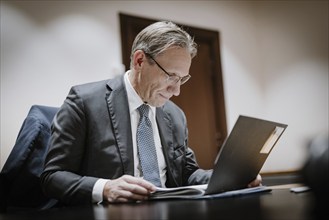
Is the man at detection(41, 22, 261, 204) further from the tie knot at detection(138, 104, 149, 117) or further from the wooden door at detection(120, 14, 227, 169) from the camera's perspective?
the wooden door at detection(120, 14, 227, 169)

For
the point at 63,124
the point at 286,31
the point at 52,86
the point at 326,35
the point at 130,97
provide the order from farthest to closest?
the point at 286,31 < the point at 326,35 < the point at 52,86 < the point at 130,97 < the point at 63,124

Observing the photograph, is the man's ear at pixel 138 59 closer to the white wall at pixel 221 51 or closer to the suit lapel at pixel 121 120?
the suit lapel at pixel 121 120

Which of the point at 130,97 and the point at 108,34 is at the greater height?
the point at 108,34

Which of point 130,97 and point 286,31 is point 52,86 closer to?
point 130,97

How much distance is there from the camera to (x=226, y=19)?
15.4 ft

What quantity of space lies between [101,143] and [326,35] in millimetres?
3784

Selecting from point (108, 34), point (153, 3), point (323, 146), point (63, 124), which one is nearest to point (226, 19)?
point (153, 3)

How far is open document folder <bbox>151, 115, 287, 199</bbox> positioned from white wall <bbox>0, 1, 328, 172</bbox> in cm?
226

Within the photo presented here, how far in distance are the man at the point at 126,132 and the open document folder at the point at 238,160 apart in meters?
0.10

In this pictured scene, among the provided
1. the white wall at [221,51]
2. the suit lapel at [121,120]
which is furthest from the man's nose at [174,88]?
the white wall at [221,51]

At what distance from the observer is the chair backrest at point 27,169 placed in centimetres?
141

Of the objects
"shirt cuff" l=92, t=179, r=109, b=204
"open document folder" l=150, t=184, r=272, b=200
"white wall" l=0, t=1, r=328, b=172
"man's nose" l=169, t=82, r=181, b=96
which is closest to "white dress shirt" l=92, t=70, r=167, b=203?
"man's nose" l=169, t=82, r=181, b=96

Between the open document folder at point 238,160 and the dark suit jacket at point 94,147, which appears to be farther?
the dark suit jacket at point 94,147

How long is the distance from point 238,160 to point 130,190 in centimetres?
34
